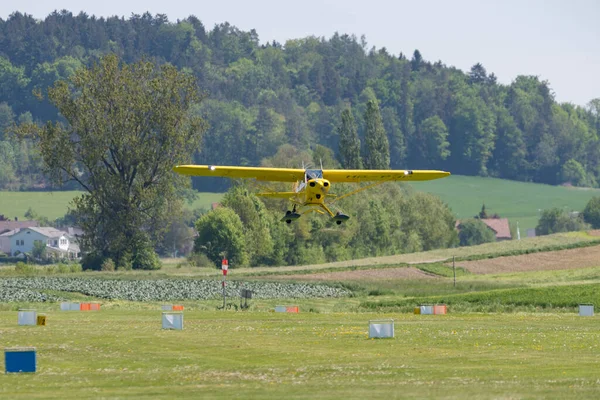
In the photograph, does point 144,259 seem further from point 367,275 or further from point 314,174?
point 314,174

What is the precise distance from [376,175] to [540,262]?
34.5 metres

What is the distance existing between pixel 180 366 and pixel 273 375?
277 cm

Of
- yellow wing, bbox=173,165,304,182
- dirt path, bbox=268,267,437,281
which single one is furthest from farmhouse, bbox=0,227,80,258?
yellow wing, bbox=173,165,304,182

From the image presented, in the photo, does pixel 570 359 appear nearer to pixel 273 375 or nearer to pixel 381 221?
pixel 273 375

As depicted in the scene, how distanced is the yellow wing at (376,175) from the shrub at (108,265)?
34712mm

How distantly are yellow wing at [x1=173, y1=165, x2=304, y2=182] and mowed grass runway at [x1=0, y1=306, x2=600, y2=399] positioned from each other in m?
10.2

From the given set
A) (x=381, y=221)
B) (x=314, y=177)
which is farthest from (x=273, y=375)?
(x=381, y=221)

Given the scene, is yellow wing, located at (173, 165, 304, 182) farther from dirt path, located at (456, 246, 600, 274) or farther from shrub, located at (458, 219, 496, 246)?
shrub, located at (458, 219, 496, 246)

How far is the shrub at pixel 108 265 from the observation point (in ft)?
291

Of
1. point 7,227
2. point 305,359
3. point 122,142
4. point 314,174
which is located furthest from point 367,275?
point 7,227

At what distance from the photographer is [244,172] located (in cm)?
5412

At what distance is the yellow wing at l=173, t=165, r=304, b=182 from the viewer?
52.4 meters

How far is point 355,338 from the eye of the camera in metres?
35.6

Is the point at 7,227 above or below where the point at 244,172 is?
below
